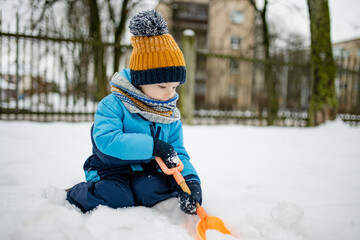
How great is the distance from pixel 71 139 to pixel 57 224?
234 centimetres

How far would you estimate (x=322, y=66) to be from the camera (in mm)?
4816

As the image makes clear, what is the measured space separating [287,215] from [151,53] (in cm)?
108

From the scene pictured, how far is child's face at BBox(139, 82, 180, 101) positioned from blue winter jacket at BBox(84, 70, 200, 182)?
0.14m

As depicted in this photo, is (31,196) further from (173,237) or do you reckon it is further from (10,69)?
(10,69)

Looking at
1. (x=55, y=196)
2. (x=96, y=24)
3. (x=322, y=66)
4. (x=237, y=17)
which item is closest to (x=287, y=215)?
(x=55, y=196)

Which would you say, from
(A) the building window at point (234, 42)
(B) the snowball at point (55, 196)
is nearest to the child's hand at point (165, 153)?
(B) the snowball at point (55, 196)

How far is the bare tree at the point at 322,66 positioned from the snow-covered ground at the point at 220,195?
201cm

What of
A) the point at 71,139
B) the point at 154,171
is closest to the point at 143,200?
the point at 154,171

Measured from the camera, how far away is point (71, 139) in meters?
3.08

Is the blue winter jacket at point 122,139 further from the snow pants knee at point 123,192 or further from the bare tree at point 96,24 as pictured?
the bare tree at point 96,24

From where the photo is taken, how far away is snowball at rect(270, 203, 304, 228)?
1139mm

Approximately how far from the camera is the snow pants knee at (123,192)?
1154mm

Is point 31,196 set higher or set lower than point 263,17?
lower

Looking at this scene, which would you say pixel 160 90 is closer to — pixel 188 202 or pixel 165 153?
pixel 165 153
